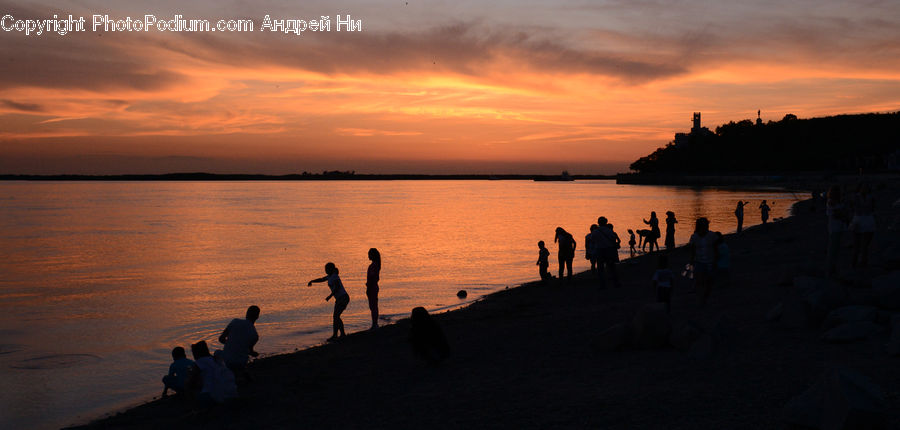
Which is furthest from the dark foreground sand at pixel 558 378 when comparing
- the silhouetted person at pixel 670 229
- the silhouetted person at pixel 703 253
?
the silhouetted person at pixel 670 229

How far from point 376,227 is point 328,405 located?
2163 inches

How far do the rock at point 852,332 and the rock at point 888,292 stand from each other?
1.16 metres

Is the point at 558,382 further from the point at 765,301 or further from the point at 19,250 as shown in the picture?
the point at 19,250

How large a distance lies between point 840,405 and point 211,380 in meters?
7.95

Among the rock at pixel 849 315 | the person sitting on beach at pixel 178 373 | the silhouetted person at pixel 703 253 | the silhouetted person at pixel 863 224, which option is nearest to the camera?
the rock at pixel 849 315

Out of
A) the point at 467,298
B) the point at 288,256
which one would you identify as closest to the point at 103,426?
the point at 467,298

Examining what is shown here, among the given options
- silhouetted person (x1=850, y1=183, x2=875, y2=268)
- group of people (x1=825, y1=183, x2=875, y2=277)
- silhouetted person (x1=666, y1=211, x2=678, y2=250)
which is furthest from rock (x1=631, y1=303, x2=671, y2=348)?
silhouetted person (x1=666, y1=211, x2=678, y2=250)

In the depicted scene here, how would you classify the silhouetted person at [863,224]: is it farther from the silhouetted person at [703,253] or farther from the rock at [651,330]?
the rock at [651,330]

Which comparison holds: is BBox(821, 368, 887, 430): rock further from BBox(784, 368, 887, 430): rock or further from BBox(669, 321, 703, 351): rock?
BBox(669, 321, 703, 351): rock

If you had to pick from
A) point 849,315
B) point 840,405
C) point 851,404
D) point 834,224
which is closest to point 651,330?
point 849,315

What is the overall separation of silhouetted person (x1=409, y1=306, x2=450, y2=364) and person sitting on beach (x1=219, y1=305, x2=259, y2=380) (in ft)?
8.62

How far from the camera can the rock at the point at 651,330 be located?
10625 mm

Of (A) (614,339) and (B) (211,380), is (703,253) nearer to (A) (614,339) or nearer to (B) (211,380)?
(A) (614,339)

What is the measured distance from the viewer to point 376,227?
64438mm
